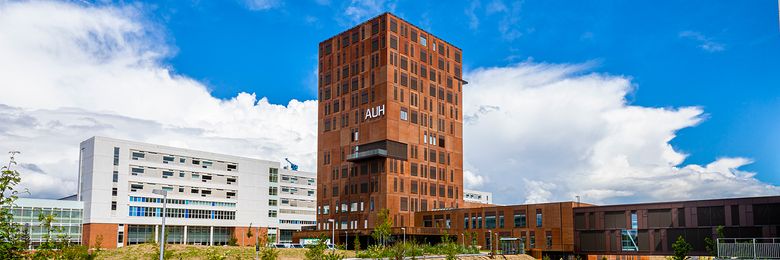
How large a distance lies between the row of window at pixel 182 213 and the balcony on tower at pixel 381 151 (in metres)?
29.9

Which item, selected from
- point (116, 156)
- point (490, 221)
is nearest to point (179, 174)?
point (116, 156)

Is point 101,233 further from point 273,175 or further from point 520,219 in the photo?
point 520,219

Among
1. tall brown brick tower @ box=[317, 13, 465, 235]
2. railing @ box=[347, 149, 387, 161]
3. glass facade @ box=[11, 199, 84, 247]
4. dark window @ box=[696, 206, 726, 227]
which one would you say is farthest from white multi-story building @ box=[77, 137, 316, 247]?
dark window @ box=[696, 206, 726, 227]

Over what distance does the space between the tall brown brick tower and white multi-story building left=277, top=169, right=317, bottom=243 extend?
19412 millimetres

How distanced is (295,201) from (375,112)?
42.3 m

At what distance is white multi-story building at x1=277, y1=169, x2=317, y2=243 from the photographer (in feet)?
520

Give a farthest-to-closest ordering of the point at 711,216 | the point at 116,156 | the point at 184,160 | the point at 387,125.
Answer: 1. the point at 184,160
2. the point at 387,125
3. the point at 116,156
4. the point at 711,216

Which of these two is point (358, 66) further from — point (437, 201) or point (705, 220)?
point (705, 220)

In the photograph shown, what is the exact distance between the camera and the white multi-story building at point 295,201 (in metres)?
158

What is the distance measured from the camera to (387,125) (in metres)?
127

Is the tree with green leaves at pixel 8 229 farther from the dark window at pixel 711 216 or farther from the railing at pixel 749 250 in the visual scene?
the dark window at pixel 711 216

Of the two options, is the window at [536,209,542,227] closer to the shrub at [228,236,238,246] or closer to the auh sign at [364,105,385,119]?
the auh sign at [364,105,385,119]

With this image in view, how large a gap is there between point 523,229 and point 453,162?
30779 millimetres

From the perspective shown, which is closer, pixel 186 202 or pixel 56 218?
pixel 56 218
